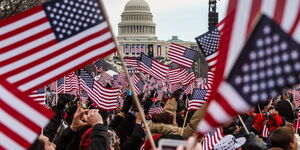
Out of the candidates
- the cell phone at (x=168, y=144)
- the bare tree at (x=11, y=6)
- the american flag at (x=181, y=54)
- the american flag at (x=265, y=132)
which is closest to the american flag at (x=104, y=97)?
the american flag at (x=265, y=132)

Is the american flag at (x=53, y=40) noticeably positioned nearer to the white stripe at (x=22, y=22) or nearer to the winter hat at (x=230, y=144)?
the white stripe at (x=22, y=22)

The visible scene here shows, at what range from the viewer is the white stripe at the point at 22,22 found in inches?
168

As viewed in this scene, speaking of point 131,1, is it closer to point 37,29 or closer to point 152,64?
point 152,64

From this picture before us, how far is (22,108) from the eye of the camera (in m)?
3.53

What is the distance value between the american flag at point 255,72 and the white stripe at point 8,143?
1.27 metres

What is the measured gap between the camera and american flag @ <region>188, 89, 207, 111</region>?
32.2ft

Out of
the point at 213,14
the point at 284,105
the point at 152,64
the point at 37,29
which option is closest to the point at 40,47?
the point at 37,29

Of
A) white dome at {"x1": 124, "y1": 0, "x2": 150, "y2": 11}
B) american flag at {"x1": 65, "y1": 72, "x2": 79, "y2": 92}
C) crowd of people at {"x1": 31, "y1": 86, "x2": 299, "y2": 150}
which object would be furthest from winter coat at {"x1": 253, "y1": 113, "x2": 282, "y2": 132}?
white dome at {"x1": 124, "y1": 0, "x2": 150, "y2": 11}

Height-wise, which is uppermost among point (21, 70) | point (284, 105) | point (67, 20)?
point (67, 20)

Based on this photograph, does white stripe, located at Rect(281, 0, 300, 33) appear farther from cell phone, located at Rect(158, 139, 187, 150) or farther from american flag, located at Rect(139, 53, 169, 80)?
american flag, located at Rect(139, 53, 169, 80)

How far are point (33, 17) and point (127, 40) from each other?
450 feet

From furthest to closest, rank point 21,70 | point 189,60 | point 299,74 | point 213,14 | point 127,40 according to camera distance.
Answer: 1. point 127,40
2. point 213,14
3. point 189,60
4. point 21,70
5. point 299,74

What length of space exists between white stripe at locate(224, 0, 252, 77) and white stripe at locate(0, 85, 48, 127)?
1.33 m

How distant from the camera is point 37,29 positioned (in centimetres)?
427
